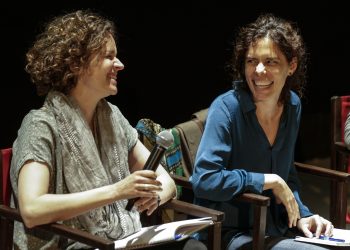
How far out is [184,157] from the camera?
2.93 meters

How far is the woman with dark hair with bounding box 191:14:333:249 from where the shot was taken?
2.57m

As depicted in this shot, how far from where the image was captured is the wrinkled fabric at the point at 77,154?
89.3 inches

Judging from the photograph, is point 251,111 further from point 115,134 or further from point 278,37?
point 115,134

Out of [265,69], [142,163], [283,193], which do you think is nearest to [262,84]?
[265,69]

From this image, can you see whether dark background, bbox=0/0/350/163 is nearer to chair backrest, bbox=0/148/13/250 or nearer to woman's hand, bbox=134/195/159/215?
chair backrest, bbox=0/148/13/250

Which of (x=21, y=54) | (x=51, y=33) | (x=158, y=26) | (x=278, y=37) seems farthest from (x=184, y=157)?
(x=158, y=26)

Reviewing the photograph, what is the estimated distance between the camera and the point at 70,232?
7.04ft

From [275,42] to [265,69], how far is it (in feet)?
0.37

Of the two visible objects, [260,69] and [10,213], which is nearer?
[10,213]

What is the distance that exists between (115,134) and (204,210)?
412 millimetres

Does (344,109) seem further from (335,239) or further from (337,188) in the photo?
(335,239)

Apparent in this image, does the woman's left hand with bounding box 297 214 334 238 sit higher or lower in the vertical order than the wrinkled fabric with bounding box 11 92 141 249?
lower

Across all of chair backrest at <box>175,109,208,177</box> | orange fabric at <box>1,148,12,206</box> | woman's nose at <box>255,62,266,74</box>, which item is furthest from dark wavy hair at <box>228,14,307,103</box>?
orange fabric at <box>1,148,12,206</box>

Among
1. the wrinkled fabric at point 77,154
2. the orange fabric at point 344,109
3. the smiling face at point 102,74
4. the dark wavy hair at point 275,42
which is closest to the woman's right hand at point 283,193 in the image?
the dark wavy hair at point 275,42
